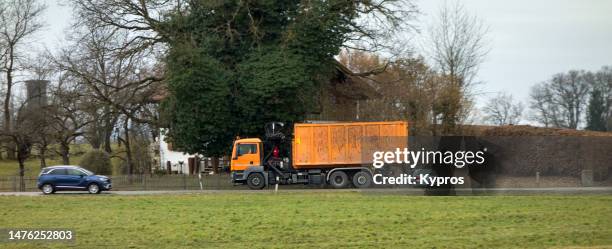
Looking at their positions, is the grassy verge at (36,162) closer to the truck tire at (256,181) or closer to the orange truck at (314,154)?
the orange truck at (314,154)

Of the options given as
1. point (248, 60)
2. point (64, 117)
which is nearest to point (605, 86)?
point (248, 60)

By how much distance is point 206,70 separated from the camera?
Answer: 43438mm

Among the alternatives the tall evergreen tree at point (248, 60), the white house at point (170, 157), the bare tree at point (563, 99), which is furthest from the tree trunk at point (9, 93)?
the bare tree at point (563, 99)

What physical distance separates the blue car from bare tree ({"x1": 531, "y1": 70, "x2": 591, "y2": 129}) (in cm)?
4455

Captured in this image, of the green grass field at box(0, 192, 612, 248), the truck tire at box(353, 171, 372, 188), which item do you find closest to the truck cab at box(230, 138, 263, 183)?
the truck tire at box(353, 171, 372, 188)

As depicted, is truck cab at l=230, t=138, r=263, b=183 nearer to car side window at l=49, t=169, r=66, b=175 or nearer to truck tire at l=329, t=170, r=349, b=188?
truck tire at l=329, t=170, r=349, b=188

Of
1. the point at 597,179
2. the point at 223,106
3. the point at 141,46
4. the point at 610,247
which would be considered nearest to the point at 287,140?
the point at 223,106

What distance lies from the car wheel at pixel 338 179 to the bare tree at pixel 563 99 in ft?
118

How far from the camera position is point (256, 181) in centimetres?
4062

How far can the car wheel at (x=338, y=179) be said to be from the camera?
1527 inches

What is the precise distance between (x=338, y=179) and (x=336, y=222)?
60.2ft

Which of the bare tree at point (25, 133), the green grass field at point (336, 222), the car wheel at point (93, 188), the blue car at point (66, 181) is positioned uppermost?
the bare tree at point (25, 133)

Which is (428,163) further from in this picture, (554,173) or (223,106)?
(223,106)

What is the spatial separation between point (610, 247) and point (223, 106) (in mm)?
30130
